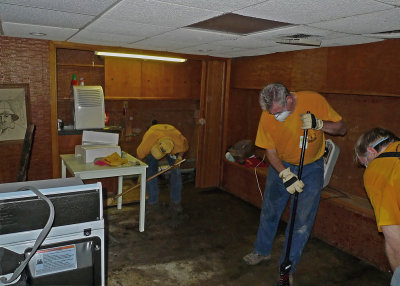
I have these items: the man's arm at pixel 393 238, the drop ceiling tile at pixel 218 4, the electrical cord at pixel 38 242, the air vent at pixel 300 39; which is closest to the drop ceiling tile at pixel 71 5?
the drop ceiling tile at pixel 218 4

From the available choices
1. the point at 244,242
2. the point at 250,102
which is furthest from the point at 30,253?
the point at 250,102

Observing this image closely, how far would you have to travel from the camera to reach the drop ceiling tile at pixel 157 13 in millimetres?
1954

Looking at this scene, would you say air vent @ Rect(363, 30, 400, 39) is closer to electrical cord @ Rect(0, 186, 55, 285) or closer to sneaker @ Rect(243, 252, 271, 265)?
sneaker @ Rect(243, 252, 271, 265)

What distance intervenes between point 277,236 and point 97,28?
8.94 feet

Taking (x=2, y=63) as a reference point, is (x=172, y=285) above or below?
below

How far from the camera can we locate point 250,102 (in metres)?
5.18

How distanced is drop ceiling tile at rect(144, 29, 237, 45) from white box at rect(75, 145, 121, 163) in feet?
4.20

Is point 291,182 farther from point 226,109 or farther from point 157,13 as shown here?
point 226,109

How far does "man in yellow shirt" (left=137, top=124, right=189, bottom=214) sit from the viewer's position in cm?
385

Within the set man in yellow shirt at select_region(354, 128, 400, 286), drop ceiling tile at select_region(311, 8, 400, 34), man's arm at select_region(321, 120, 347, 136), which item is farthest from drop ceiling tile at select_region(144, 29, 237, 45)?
man in yellow shirt at select_region(354, 128, 400, 286)

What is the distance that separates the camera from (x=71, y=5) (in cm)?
202

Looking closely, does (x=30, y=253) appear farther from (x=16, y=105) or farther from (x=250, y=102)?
(x=250, y=102)

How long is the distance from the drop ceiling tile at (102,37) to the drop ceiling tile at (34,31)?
0.28ft

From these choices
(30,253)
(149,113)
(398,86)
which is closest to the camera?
(30,253)
